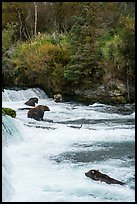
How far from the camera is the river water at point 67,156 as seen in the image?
27.8 feet

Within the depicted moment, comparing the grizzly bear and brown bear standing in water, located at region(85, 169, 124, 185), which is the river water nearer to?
brown bear standing in water, located at region(85, 169, 124, 185)

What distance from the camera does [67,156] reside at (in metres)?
11.1

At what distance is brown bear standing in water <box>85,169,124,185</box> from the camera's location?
8977 mm

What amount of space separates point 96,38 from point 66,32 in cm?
623

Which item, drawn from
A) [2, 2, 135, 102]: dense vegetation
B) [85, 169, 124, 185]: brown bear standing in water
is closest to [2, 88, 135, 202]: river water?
[85, 169, 124, 185]: brown bear standing in water

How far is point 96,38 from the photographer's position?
22.8 meters

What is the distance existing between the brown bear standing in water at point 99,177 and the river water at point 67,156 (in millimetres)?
102

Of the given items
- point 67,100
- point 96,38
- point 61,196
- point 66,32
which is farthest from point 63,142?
point 66,32

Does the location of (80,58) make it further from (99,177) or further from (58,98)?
(99,177)

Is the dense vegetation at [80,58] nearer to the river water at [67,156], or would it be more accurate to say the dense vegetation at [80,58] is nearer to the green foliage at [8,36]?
the green foliage at [8,36]

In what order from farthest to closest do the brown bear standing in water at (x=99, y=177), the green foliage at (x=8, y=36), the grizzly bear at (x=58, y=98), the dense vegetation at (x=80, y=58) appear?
the green foliage at (x=8, y=36) < the dense vegetation at (x=80, y=58) < the grizzly bear at (x=58, y=98) < the brown bear standing in water at (x=99, y=177)

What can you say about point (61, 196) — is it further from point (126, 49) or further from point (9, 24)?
point (9, 24)

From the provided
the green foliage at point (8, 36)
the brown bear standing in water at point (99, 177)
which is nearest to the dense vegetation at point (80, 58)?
the green foliage at point (8, 36)

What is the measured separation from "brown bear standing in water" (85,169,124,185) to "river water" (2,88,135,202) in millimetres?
102
